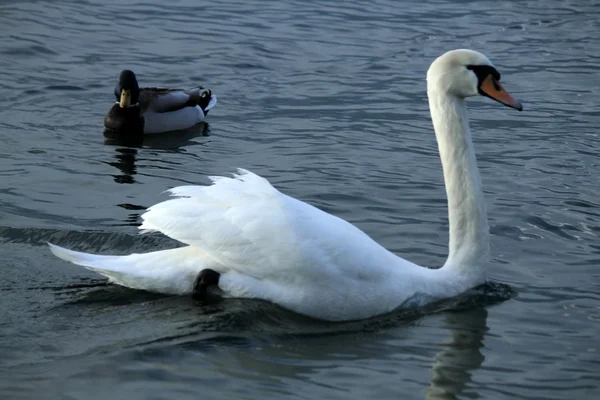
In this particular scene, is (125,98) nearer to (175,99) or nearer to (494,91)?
(175,99)

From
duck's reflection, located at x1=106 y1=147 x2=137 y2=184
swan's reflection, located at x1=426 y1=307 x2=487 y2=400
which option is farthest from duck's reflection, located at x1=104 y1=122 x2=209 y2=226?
swan's reflection, located at x1=426 y1=307 x2=487 y2=400

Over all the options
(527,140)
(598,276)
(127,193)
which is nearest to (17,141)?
(127,193)

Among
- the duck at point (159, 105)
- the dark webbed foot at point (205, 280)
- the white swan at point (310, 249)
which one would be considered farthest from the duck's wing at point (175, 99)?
the dark webbed foot at point (205, 280)

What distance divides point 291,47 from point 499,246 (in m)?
8.03

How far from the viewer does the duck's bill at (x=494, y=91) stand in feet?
→ 22.0

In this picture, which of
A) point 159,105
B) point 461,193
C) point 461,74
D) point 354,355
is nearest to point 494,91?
point 461,74

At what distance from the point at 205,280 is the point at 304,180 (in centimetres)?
334

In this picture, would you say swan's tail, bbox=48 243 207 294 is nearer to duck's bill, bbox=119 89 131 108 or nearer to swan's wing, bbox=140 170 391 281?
swan's wing, bbox=140 170 391 281

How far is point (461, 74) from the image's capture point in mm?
6605

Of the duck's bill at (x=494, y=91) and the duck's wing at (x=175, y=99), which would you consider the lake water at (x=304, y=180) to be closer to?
the duck's wing at (x=175, y=99)

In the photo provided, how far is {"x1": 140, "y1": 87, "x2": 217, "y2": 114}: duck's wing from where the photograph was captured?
489 inches

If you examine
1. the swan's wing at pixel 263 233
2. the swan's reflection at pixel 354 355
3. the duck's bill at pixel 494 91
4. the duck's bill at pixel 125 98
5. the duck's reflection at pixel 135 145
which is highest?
the duck's bill at pixel 494 91

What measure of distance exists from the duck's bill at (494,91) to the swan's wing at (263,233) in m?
1.18

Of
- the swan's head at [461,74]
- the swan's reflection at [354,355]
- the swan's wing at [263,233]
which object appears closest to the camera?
the swan's reflection at [354,355]
